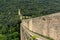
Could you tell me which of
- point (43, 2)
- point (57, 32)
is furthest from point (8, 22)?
point (57, 32)

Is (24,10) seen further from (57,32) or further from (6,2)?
(57,32)

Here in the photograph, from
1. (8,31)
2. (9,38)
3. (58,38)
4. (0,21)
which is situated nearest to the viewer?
(58,38)

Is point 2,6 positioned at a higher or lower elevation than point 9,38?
higher

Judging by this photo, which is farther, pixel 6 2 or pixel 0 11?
pixel 6 2

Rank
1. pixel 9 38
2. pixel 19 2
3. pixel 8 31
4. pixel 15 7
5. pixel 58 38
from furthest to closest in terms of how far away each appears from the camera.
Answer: pixel 19 2, pixel 15 7, pixel 8 31, pixel 9 38, pixel 58 38

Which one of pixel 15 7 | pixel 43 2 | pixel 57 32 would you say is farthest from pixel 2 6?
pixel 57 32

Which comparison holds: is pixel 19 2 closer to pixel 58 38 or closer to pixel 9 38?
pixel 9 38
